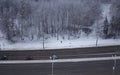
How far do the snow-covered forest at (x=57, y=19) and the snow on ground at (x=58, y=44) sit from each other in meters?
1.21

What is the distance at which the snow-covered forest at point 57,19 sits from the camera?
166 feet

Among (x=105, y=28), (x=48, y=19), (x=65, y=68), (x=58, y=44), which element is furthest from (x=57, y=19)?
(x=65, y=68)

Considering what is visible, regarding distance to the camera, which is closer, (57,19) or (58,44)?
(58,44)

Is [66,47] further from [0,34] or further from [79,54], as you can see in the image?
[0,34]

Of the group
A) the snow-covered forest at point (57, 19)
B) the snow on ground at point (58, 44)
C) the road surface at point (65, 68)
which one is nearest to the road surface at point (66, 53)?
the snow on ground at point (58, 44)

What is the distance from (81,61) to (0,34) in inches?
714

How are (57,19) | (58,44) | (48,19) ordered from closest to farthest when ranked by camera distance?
(58,44) → (48,19) → (57,19)

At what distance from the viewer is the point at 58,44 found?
4769 centimetres

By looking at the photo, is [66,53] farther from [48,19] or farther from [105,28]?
[48,19]

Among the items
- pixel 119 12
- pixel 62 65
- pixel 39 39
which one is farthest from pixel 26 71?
pixel 119 12

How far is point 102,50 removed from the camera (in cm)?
4491

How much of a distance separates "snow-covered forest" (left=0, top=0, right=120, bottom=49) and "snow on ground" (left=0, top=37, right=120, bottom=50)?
3.98 feet

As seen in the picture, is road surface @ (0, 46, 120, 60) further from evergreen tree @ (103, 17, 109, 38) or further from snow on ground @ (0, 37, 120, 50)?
evergreen tree @ (103, 17, 109, 38)

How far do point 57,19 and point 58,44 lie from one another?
7940 mm
